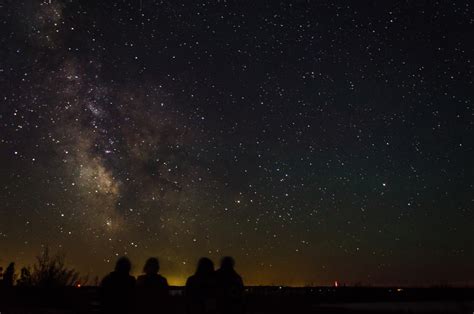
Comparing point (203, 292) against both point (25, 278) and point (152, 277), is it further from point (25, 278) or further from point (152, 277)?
point (25, 278)

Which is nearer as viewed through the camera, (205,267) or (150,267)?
(205,267)

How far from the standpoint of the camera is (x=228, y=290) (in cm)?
623

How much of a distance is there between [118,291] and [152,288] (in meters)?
0.81

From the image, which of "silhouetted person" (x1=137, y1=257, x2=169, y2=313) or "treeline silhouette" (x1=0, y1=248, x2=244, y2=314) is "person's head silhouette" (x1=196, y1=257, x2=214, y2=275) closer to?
"treeline silhouette" (x1=0, y1=248, x2=244, y2=314)

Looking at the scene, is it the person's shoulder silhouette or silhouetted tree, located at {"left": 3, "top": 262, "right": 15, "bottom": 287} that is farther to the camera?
silhouetted tree, located at {"left": 3, "top": 262, "right": 15, "bottom": 287}

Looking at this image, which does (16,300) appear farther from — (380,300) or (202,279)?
(380,300)

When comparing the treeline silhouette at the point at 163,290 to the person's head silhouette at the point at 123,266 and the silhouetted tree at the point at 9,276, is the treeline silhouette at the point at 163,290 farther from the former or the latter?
the silhouetted tree at the point at 9,276

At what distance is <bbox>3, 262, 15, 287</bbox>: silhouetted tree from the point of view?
55.8ft

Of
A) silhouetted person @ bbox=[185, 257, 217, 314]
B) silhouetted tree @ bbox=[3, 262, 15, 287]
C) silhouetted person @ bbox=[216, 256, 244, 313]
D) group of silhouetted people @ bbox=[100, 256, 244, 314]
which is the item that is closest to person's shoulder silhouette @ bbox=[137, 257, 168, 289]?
group of silhouetted people @ bbox=[100, 256, 244, 314]

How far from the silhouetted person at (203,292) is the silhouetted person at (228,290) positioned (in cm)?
8

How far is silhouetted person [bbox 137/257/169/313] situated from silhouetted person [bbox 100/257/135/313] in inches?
22.4

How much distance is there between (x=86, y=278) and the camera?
18.9 m

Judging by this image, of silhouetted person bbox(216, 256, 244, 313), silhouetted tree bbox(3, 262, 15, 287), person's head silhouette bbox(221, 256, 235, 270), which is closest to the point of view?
silhouetted person bbox(216, 256, 244, 313)

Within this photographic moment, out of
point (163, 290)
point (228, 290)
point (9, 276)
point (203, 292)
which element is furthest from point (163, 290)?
point (9, 276)
